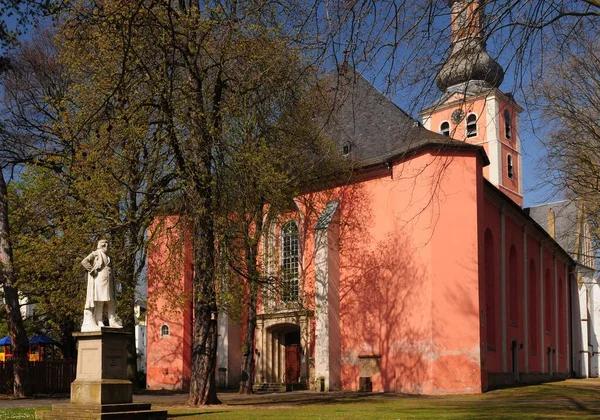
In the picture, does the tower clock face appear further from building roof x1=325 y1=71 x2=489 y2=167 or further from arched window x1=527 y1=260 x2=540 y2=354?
arched window x1=527 y1=260 x2=540 y2=354

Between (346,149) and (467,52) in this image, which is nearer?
(467,52)

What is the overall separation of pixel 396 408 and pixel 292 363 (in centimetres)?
1433

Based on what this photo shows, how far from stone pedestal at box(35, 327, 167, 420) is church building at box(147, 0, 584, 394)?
6.92 m

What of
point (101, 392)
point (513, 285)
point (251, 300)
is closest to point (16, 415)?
point (101, 392)

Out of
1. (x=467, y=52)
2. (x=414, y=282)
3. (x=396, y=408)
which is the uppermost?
(x=467, y=52)

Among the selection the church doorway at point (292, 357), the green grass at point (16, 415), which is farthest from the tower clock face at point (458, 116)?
the church doorway at point (292, 357)

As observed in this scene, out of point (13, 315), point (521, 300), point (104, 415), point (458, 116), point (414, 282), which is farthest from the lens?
point (521, 300)

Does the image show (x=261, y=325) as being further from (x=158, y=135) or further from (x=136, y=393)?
(x=158, y=135)

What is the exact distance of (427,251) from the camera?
91.9 feet

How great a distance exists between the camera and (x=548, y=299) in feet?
145

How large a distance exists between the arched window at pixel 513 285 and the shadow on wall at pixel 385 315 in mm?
9385

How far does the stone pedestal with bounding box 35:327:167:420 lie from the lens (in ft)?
49.4

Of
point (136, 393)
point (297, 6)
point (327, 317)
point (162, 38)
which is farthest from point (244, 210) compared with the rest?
point (297, 6)

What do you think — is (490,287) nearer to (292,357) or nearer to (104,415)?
(292,357)
